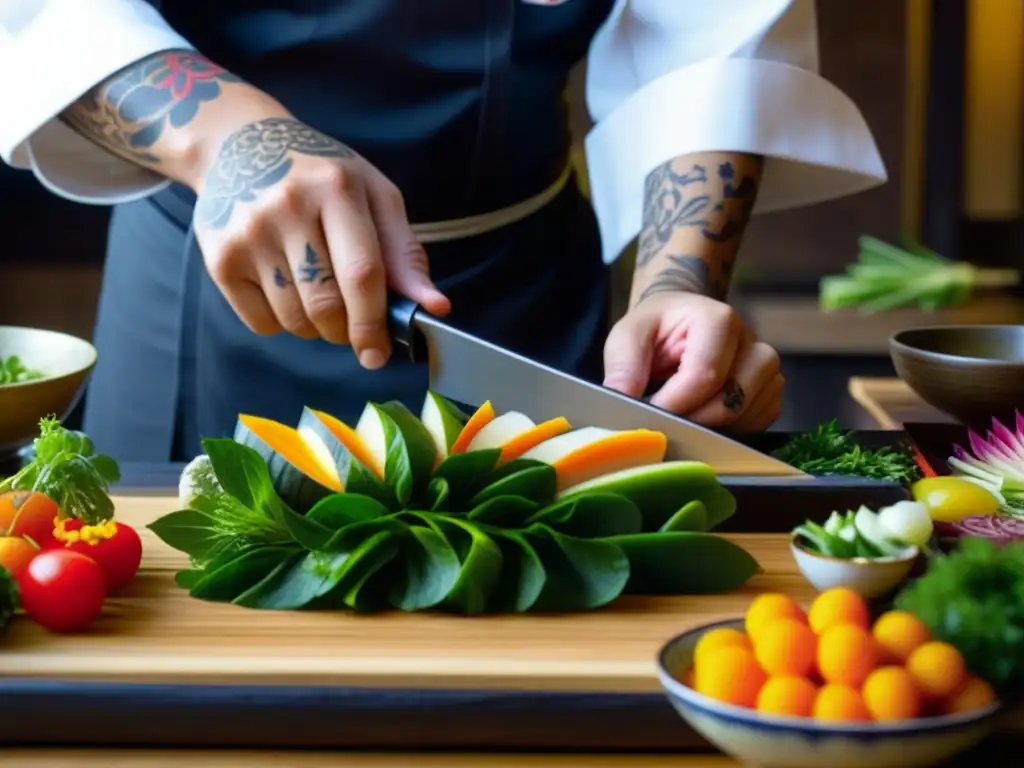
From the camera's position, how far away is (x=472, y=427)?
3.64 ft

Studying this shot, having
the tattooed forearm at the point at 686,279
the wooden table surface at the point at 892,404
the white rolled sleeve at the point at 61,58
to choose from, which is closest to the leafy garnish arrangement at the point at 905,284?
the wooden table surface at the point at 892,404

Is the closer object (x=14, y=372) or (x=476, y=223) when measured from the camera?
(x=14, y=372)

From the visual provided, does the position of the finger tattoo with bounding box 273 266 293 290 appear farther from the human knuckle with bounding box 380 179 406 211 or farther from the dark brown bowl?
the dark brown bowl

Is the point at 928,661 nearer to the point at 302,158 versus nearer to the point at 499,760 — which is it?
the point at 499,760

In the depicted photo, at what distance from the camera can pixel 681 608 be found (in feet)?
3.21

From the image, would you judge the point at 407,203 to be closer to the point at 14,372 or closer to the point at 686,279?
the point at 686,279

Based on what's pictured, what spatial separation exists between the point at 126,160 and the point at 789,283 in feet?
7.90

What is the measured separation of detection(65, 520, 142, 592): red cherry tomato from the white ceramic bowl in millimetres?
491

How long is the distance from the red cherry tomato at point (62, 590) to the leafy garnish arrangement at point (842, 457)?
24.5 inches

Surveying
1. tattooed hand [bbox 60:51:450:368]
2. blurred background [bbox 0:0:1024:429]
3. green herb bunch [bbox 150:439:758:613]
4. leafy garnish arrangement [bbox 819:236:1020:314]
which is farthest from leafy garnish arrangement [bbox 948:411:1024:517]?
blurred background [bbox 0:0:1024:429]

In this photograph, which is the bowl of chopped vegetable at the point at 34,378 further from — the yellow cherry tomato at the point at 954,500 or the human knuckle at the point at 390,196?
the yellow cherry tomato at the point at 954,500

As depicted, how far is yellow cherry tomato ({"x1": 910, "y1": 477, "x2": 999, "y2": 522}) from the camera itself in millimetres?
1093

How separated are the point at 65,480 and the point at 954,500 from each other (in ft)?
2.34

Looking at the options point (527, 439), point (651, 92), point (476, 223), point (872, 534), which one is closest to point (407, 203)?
point (476, 223)
